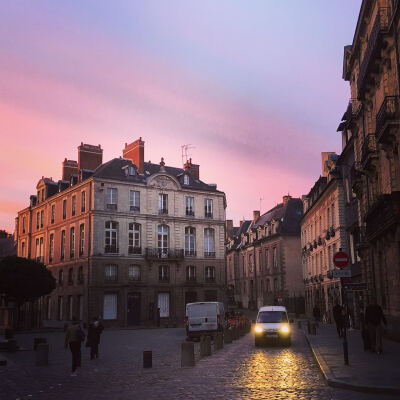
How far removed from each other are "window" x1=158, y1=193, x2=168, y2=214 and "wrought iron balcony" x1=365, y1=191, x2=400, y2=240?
101 ft

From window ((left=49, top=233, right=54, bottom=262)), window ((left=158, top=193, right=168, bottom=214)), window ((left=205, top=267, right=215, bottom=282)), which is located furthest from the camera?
window ((left=49, top=233, right=54, bottom=262))

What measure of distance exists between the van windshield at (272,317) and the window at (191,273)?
96.1ft

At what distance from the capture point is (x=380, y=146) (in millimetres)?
24000

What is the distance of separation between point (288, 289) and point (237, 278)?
69.7 feet

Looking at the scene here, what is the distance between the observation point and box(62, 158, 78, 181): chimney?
199 ft

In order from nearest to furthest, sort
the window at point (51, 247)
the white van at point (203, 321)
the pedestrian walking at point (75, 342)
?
the pedestrian walking at point (75, 342)
the white van at point (203, 321)
the window at point (51, 247)

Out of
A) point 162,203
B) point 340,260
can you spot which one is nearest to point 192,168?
point 162,203

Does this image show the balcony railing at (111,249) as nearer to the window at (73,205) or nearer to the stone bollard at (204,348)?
the window at (73,205)

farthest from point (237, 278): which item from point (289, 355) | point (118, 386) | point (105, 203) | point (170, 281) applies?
point (118, 386)

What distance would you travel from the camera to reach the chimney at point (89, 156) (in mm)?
55634

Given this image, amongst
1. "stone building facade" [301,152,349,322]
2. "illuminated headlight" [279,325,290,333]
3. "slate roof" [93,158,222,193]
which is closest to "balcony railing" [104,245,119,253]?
"slate roof" [93,158,222,193]

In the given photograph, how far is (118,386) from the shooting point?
1253cm

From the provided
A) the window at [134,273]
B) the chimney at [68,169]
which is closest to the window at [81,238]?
the window at [134,273]

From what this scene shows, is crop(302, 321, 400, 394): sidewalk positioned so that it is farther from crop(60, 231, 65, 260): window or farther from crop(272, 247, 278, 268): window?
crop(272, 247, 278, 268): window
